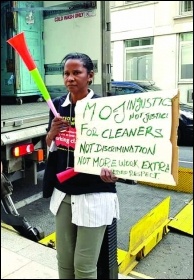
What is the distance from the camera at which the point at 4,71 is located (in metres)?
5.57

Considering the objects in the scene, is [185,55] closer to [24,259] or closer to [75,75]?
[24,259]

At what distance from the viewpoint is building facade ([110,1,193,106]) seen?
9.89 ft

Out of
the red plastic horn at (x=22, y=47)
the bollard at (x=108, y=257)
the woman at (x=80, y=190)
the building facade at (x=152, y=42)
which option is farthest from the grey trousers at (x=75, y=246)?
the building facade at (x=152, y=42)

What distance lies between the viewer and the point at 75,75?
1.52 metres

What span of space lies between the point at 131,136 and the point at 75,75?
0.40 m

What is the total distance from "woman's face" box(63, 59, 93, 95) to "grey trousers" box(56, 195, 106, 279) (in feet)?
1.69

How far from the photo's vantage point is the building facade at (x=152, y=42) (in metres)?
3.01

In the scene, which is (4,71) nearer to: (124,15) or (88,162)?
(124,15)

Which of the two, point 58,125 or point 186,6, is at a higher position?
point 186,6

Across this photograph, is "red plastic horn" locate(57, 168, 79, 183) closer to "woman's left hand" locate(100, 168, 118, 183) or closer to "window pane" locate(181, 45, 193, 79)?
"woman's left hand" locate(100, 168, 118, 183)

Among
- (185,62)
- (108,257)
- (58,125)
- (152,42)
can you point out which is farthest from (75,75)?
(185,62)

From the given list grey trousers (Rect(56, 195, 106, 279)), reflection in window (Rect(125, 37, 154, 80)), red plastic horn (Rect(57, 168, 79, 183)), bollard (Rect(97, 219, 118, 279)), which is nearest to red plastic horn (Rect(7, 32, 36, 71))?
red plastic horn (Rect(57, 168, 79, 183))

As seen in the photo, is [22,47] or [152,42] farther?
[152,42]

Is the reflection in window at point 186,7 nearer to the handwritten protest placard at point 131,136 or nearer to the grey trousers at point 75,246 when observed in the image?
the handwritten protest placard at point 131,136
